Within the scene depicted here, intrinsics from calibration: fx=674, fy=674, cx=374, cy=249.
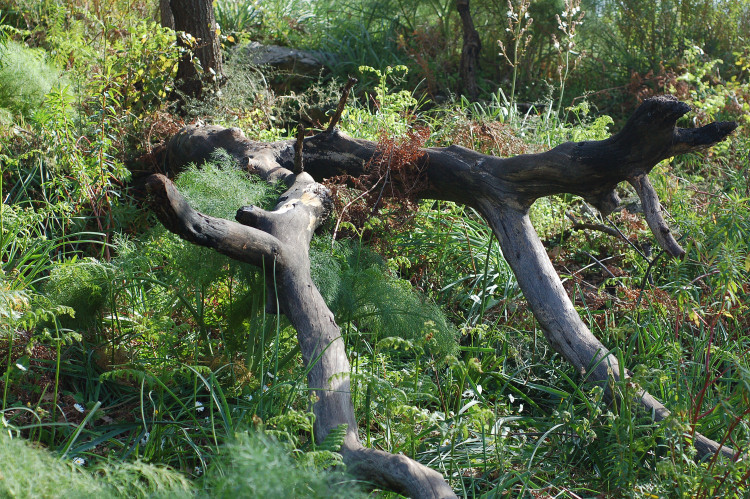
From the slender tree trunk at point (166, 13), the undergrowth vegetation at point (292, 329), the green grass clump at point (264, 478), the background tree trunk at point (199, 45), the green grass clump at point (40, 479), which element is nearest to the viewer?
the green grass clump at point (264, 478)

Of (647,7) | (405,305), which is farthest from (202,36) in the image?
(647,7)

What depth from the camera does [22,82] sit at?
16.9 ft

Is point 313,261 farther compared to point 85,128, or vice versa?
point 85,128

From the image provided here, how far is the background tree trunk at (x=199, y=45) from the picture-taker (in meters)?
6.25

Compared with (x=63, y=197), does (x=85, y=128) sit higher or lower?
higher

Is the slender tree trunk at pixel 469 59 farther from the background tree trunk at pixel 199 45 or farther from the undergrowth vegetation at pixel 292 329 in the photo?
the background tree trunk at pixel 199 45

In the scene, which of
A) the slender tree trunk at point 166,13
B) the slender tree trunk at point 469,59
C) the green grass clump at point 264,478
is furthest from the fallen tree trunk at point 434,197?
the slender tree trunk at point 469,59

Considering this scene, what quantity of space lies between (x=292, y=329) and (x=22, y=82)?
3.27m

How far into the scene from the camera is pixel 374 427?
3.32m

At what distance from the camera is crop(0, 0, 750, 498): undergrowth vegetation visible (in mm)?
2580

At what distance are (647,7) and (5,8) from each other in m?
7.64

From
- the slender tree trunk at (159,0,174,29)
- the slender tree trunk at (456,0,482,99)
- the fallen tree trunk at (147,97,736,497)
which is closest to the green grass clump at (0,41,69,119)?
the fallen tree trunk at (147,97,736,497)

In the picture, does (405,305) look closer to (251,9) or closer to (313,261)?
(313,261)

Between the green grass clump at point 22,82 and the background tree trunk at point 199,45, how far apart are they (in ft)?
4.13
